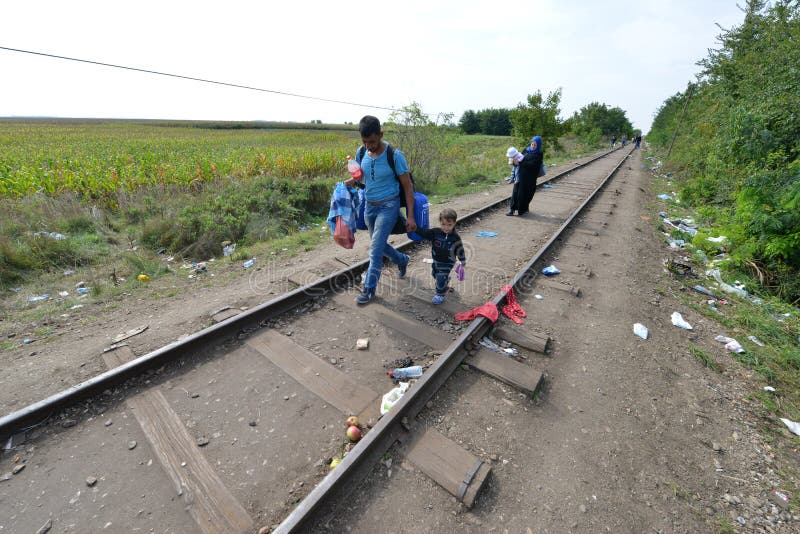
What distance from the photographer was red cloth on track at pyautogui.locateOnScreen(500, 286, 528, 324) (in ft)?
13.3

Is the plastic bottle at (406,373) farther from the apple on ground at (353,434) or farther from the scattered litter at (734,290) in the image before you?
the scattered litter at (734,290)

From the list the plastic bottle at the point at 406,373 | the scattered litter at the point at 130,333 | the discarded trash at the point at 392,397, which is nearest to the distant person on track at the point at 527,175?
the plastic bottle at the point at 406,373

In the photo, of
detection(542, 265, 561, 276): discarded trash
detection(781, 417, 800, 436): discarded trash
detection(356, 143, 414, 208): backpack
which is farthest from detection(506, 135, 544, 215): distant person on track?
detection(781, 417, 800, 436): discarded trash

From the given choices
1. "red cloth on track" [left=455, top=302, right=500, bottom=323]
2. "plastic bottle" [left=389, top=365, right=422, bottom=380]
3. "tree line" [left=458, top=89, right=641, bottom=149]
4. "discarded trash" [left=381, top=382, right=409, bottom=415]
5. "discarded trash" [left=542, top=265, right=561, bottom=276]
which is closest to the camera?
"discarded trash" [left=381, top=382, right=409, bottom=415]

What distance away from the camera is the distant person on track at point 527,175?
7.96 m

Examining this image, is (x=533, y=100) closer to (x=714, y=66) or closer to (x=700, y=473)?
(x=714, y=66)

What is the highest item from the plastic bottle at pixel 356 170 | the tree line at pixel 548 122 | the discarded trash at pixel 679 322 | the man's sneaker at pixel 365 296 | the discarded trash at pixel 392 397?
the tree line at pixel 548 122

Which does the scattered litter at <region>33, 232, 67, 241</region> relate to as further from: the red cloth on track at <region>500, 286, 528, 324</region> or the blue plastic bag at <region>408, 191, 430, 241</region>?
the red cloth on track at <region>500, 286, 528, 324</region>

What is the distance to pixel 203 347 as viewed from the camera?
3.36 m

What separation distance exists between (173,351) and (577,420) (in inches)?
147

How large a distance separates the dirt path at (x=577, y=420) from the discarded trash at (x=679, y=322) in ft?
0.39

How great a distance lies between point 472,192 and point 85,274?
10.8 metres

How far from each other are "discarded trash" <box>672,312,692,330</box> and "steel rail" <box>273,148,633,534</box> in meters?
2.62

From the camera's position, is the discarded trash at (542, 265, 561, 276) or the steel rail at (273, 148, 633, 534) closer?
the steel rail at (273, 148, 633, 534)
